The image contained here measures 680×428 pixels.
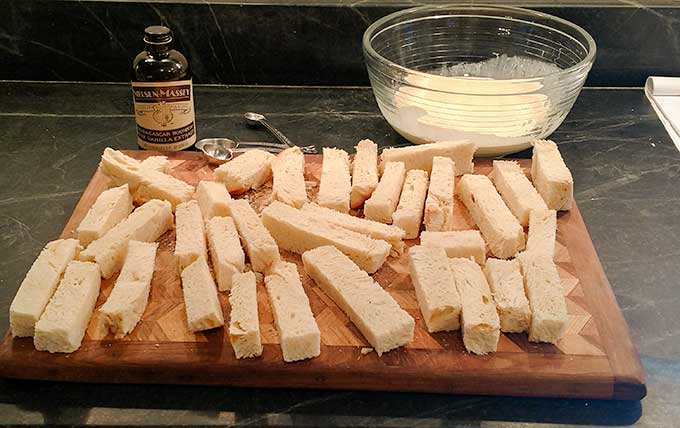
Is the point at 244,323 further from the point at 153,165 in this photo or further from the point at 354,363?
the point at 153,165

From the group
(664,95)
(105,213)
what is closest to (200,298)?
(105,213)

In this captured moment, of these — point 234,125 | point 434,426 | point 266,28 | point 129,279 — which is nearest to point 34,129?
point 234,125

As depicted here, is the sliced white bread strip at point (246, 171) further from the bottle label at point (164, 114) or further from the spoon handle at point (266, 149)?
the bottle label at point (164, 114)

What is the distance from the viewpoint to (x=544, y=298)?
5.57 feet

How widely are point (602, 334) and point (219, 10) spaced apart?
74.3 inches

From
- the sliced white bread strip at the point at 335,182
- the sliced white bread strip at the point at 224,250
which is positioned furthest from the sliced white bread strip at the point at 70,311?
the sliced white bread strip at the point at 335,182

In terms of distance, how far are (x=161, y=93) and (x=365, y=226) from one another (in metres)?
0.82

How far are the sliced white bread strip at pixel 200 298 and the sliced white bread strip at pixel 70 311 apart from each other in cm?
22

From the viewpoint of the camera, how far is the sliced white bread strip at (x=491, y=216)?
197cm

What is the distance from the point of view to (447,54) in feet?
9.34

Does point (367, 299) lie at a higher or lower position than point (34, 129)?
higher

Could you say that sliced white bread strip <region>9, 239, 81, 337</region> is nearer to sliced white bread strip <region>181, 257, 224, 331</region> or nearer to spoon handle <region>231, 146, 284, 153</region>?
sliced white bread strip <region>181, 257, 224, 331</region>

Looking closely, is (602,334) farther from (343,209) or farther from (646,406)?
(343,209)

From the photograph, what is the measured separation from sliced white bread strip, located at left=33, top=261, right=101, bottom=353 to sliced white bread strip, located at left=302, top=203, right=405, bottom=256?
62 cm
